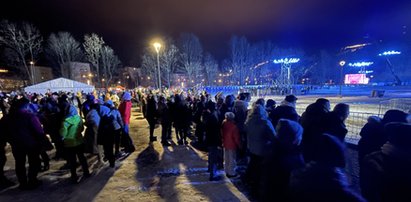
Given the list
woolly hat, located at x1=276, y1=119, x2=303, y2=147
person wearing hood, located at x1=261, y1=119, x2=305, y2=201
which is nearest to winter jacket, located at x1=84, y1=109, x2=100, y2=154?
person wearing hood, located at x1=261, y1=119, x2=305, y2=201

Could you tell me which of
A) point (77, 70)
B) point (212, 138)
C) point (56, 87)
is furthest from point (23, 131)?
point (77, 70)

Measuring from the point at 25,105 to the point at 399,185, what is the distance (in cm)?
606

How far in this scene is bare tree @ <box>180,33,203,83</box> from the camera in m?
41.7

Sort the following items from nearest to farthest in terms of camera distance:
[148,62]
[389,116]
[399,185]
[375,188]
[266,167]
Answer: [399,185] → [375,188] → [266,167] → [389,116] → [148,62]

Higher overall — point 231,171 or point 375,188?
point 375,188

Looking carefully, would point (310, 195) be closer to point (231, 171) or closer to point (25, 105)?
point (231, 171)

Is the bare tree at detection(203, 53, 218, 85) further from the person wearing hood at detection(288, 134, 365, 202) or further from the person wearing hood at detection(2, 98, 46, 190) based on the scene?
the person wearing hood at detection(288, 134, 365, 202)

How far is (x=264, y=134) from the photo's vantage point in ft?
13.3

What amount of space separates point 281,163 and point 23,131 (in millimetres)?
4916

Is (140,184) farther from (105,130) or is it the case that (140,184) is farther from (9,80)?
(9,80)

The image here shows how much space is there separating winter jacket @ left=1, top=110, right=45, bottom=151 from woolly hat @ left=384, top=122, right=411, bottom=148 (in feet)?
19.0

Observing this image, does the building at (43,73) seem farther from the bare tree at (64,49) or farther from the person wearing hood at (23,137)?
the person wearing hood at (23,137)

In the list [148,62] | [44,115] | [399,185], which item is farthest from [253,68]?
[399,185]

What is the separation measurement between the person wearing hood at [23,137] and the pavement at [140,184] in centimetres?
39
